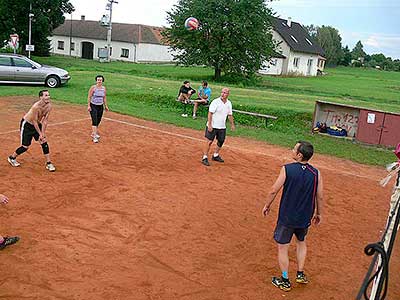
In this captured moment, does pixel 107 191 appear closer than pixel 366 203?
Yes

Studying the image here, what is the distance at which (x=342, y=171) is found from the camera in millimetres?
12000

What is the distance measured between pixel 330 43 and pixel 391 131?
246 ft

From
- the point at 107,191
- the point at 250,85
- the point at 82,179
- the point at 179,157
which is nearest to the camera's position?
the point at 107,191

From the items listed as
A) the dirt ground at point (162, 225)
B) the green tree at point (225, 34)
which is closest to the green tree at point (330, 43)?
the green tree at point (225, 34)

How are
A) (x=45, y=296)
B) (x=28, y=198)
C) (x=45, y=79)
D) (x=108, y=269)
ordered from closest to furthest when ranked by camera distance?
(x=45, y=296) → (x=108, y=269) → (x=28, y=198) → (x=45, y=79)

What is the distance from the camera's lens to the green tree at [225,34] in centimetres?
3444

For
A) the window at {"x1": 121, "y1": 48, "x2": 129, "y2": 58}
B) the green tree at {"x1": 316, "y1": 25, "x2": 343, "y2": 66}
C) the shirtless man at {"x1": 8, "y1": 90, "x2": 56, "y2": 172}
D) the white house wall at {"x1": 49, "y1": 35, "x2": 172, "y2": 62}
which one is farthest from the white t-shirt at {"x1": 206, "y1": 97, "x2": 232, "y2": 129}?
the green tree at {"x1": 316, "y1": 25, "x2": 343, "y2": 66}

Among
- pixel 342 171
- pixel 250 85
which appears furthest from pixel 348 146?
pixel 250 85

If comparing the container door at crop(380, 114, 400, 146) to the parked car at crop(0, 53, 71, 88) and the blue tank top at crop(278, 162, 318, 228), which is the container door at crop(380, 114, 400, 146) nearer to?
the blue tank top at crop(278, 162, 318, 228)

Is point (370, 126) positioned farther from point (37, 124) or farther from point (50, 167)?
point (37, 124)

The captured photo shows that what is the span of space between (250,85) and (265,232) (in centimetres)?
2870

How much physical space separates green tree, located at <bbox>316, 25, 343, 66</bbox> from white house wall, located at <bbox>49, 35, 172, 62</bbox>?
1350 inches

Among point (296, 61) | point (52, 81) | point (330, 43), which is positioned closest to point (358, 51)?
point (330, 43)

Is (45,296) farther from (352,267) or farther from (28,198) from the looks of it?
(352,267)
